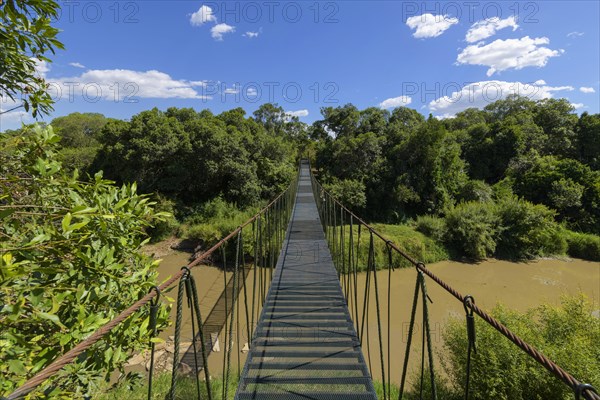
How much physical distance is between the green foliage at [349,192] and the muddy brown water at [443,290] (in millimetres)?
3901

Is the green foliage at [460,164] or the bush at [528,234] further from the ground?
the green foliage at [460,164]

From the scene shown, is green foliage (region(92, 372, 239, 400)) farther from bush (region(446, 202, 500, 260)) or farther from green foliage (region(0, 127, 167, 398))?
bush (region(446, 202, 500, 260))

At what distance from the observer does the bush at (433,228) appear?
35.2 ft

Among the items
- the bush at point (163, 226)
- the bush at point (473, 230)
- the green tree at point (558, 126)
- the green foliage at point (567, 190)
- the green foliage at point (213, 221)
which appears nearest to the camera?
the green foliage at point (213, 221)

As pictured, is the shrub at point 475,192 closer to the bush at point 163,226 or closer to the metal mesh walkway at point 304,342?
the metal mesh walkway at point 304,342

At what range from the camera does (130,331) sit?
0.97 m

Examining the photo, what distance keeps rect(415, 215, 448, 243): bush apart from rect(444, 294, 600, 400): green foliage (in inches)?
238

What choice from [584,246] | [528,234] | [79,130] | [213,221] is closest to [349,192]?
[213,221]

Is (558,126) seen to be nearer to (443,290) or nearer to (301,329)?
(443,290)

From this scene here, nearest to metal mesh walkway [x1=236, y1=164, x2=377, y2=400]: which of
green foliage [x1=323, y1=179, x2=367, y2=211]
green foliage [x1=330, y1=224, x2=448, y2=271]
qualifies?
green foliage [x1=330, y1=224, x2=448, y2=271]

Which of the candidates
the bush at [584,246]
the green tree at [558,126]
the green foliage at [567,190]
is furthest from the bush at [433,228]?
the green tree at [558,126]

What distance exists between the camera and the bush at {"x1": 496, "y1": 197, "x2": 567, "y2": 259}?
10.6 m

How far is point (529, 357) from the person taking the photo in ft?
13.4

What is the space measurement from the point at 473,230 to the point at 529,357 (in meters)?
6.93
